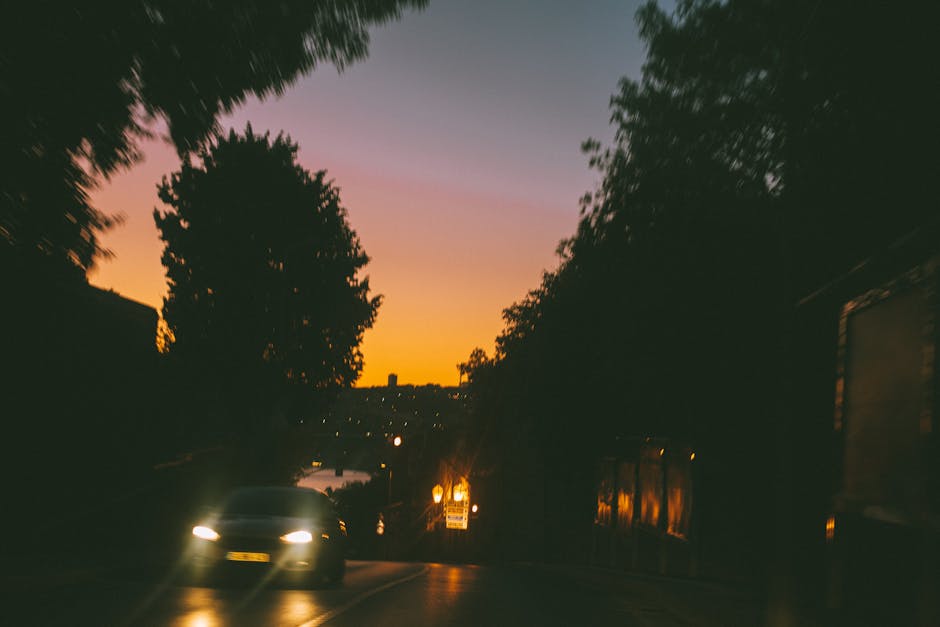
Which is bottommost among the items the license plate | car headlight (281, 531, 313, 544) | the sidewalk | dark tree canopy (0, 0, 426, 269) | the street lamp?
the street lamp

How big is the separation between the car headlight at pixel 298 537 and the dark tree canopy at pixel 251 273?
2146 cm

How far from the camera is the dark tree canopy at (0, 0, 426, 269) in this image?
6.08 meters

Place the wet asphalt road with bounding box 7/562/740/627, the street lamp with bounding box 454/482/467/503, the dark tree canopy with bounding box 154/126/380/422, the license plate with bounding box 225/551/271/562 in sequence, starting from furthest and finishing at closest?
the street lamp with bounding box 454/482/467/503 < the dark tree canopy with bounding box 154/126/380/422 < the license plate with bounding box 225/551/271/562 < the wet asphalt road with bounding box 7/562/740/627

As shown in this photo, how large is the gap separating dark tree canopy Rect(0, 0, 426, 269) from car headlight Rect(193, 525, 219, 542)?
7821mm

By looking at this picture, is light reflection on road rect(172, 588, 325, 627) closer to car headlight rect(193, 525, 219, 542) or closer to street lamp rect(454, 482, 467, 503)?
car headlight rect(193, 525, 219, 542)

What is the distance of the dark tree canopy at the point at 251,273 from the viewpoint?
35.1 metres

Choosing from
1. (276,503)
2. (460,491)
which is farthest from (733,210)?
(460,491)

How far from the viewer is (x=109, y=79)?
21.4 feet

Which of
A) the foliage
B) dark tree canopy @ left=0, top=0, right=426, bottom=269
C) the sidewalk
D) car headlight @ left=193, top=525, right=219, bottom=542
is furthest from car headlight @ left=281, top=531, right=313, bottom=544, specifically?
dark tree canopy @ left=0, top=0, right=426, bottom=269

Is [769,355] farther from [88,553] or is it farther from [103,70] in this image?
[103,70]

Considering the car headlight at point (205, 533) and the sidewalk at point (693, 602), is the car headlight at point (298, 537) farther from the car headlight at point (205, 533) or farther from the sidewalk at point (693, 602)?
the sidewalk at point (693, 602)

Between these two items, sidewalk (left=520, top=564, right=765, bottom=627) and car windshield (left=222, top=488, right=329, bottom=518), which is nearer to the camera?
sidewalk (left=520, top=564, right=765, bottom=627)

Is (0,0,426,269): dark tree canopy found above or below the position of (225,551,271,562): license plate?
above

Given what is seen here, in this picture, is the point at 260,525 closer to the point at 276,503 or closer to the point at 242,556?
the point at 242,556
